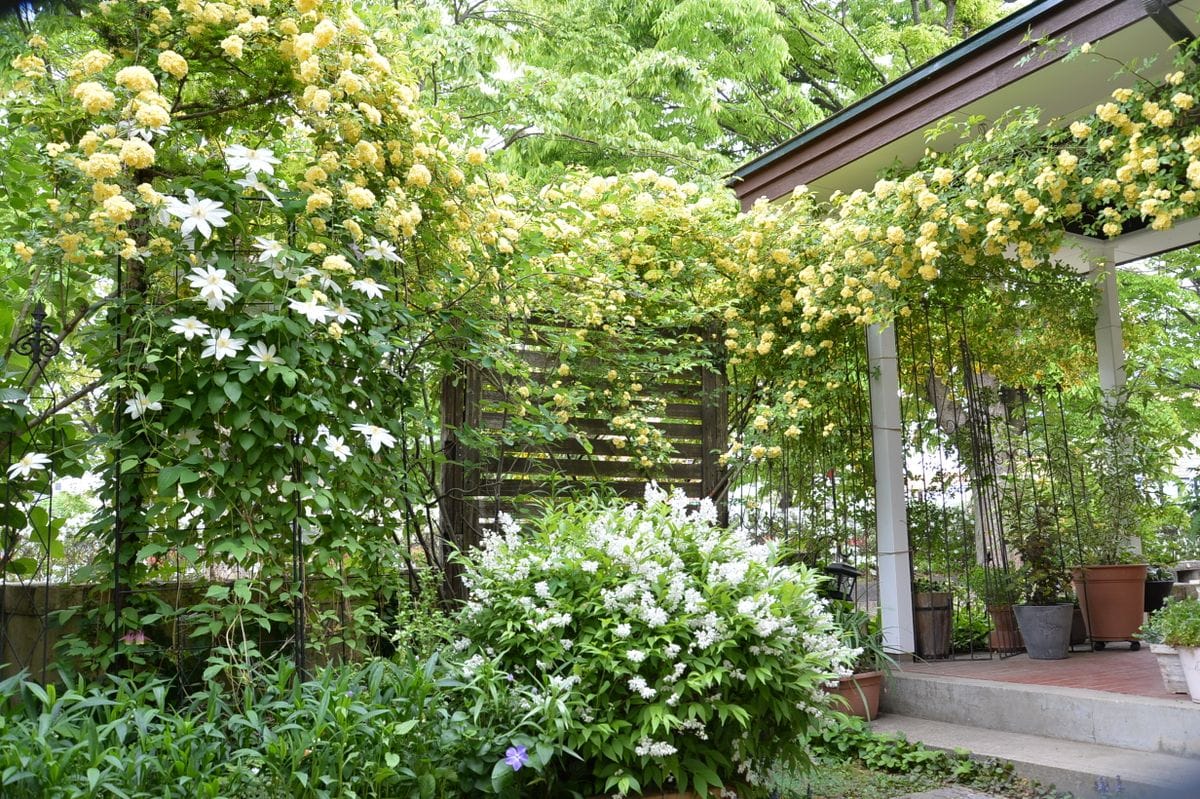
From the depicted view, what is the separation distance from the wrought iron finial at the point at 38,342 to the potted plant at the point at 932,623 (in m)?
4.63

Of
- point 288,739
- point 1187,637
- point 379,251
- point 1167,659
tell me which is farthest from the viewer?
point 1167,659

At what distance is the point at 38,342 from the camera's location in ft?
9.43

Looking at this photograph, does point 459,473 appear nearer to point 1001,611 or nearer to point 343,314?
point 343,314

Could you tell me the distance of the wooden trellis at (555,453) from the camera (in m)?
4.79

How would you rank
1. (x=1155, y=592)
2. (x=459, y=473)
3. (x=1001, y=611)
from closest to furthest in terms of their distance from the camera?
(x=459, y=473)
(x=1001, y=611)
(x=1155, y=592)

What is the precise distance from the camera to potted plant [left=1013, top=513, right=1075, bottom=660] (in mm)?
5621

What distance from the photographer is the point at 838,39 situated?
13.4 metres

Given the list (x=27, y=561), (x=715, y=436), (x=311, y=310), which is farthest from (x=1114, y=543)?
(x=27, y=561)

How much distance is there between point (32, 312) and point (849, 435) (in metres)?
4.80

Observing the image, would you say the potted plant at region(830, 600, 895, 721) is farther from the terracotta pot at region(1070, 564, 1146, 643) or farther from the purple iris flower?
the purple iris flower

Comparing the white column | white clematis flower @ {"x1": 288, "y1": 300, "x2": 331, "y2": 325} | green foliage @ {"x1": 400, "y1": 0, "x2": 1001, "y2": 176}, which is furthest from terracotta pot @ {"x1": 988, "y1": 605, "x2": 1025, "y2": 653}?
green foliage @ {"x1": 400, "y1": 0, "x2": 1001, "y2": 176}

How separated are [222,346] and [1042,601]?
5.17m

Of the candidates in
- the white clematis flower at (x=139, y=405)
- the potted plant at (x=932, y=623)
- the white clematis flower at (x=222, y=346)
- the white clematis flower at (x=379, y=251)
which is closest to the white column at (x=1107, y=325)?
the potted plant at (x=932, y=623)

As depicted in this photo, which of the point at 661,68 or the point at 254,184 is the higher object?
the point at 661,68
